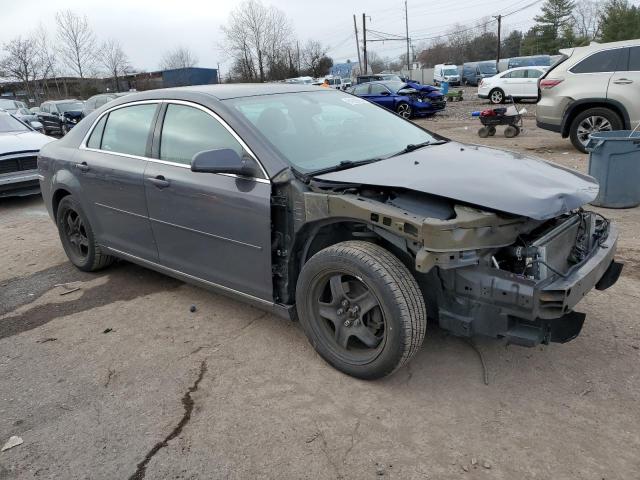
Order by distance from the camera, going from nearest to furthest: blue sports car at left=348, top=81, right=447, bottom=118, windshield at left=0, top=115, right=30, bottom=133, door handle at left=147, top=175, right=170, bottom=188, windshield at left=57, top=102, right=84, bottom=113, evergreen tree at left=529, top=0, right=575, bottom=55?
door handle at left=147, top=175, right=170, bottom=188 < windshield at left=0, top=115, right=30, bottom=133 < blue sports car at left=348, top=81, right=447, bottom=118 < windshield at left=57, top=102, right=84, bottom=113 < evergreen tree at left=529, top=0, right=575, bottom=55

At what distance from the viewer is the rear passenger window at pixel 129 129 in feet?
13.6

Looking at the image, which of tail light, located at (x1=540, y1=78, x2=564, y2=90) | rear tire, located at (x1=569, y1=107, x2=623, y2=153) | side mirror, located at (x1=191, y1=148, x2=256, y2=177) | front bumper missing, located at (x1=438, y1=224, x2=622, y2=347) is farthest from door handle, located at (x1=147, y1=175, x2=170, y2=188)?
tail light, located at (x1=540, y1=78, x2=564, y2=90)

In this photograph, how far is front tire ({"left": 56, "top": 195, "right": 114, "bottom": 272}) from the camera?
4922mm

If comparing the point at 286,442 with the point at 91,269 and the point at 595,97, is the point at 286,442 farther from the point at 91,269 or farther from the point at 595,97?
the point at 595,97

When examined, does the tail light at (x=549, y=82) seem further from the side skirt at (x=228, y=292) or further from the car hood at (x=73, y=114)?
the car hood at (x=73, y=114)

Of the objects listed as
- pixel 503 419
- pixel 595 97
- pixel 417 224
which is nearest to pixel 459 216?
pixel 417 224

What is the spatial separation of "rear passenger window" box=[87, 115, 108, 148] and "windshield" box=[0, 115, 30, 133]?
623cm

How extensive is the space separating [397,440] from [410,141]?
7.28 ft

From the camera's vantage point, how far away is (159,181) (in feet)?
12.6

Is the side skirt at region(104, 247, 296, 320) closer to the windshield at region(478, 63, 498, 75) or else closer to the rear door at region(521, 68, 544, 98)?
the rear door at region(521, 68, 544, 98)

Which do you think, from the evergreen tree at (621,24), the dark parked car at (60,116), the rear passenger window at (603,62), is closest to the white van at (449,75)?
the evergreen tree at (621,24)

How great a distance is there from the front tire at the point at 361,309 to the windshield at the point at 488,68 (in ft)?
140

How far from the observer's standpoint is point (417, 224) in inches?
105

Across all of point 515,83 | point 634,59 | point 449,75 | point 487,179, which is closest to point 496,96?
point 515,83
